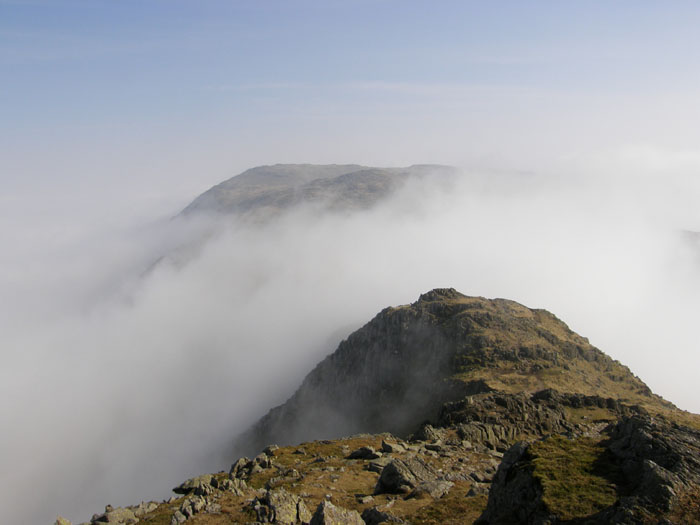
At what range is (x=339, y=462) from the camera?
52781 mm

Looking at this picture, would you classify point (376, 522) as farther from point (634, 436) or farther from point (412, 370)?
point (412, 370)

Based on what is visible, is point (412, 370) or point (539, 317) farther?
point (539, 317)

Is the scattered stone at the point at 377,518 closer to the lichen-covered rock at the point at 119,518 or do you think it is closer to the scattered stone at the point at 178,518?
the scattered stone at the point at 178,518

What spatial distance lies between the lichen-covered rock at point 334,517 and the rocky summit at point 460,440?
11 centimetres

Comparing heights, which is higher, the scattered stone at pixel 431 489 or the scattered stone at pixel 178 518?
the scattered stone at pixel 178 518

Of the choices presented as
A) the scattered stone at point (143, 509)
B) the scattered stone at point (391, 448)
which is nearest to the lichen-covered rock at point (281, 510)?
the scattered stone at point (143, 509)

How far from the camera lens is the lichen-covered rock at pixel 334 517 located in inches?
1119

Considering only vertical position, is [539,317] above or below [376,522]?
below

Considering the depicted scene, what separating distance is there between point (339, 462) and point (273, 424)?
100734 millimetres

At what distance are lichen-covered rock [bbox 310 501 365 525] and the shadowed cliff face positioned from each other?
6873 cm

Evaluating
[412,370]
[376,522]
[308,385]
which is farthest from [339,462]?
[308,385]

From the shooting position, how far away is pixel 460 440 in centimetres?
6141

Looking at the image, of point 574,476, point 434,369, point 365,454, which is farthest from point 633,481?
point 434,369

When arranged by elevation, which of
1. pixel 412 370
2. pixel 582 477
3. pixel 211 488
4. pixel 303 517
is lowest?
pixel 412 370
